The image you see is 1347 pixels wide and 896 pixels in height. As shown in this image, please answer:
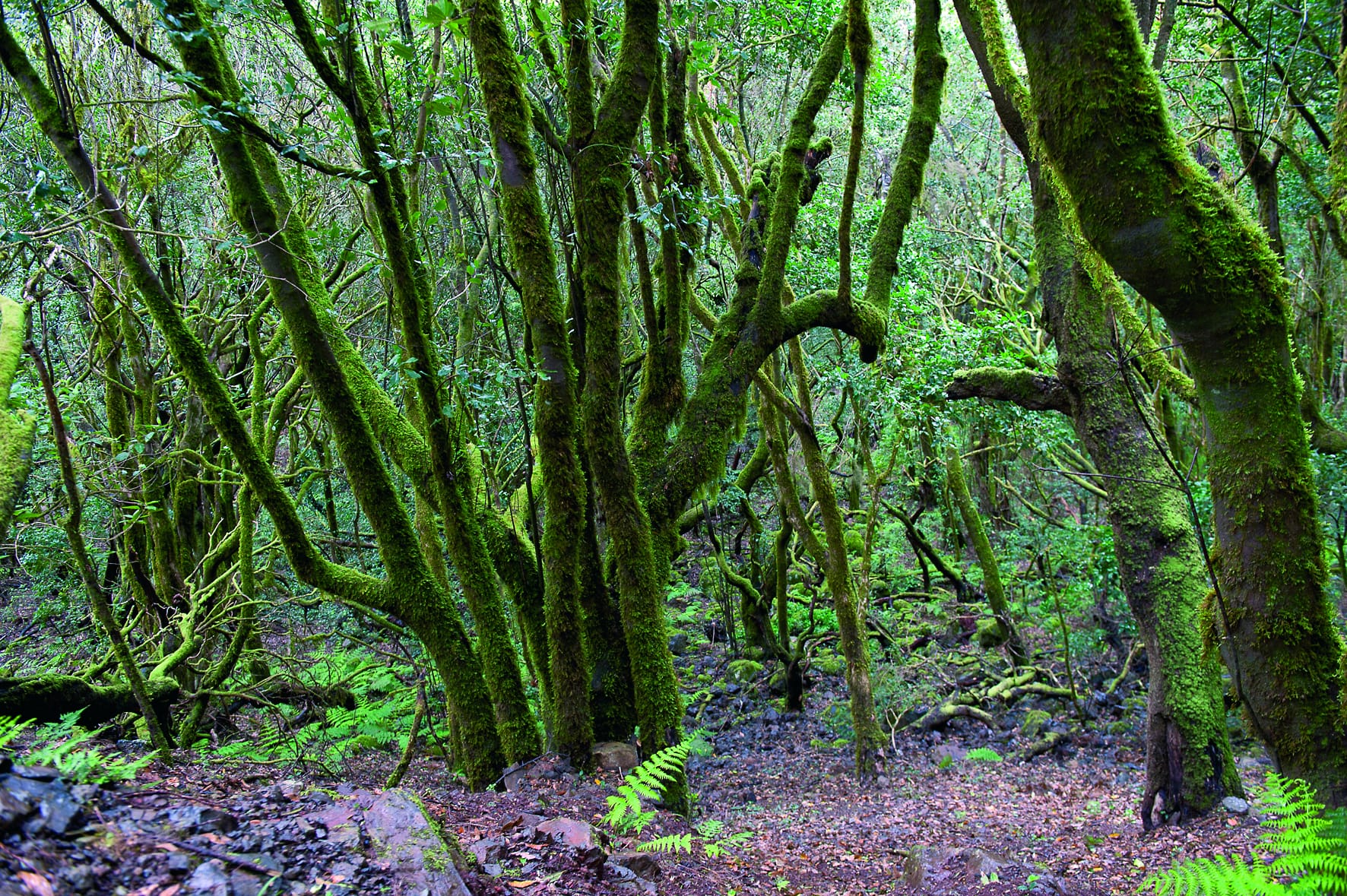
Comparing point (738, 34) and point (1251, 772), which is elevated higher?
point (738, 34)

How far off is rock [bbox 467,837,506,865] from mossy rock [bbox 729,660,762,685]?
892cm

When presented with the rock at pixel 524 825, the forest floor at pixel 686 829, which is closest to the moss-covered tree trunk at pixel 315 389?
the forest floor at pixel 686 829

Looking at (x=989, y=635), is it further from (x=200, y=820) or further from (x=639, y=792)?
(x=200, y=820)

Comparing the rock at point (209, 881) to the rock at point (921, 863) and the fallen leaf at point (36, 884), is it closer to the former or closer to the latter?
the fallen leaf at point (36, 884)

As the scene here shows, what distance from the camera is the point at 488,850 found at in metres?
3.11

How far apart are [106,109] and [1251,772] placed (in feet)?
48.0

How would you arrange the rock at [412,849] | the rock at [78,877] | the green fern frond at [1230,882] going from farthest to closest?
the rock at [412,849], the green fern frond at [1230,882], the rock at [78,877]

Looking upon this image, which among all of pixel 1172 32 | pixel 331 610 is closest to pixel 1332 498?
pixel 1172 32

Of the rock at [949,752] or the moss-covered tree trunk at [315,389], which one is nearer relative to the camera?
the moss-covered tree trunk at [315,389]

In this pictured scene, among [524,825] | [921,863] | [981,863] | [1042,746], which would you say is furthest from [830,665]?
[524,825]

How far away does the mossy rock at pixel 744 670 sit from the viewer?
11.8 metres

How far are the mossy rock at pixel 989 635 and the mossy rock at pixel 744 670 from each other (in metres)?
3.68

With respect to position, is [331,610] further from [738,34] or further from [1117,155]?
[1117,155]

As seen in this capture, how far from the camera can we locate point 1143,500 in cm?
584
